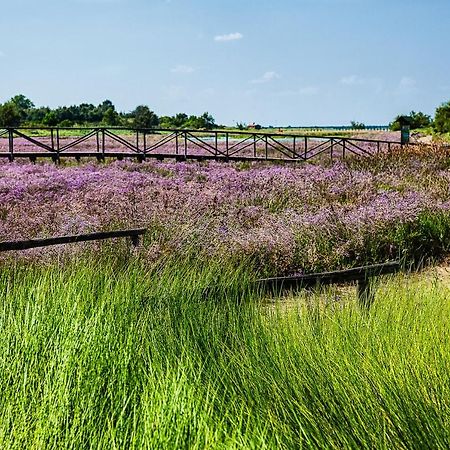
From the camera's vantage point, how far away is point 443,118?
39.7 metres

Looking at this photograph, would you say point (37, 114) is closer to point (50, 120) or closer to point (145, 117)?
point (50, 120)

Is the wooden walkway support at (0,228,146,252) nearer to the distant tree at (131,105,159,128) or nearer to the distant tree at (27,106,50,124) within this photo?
the distant tree at (131,105,159,128)

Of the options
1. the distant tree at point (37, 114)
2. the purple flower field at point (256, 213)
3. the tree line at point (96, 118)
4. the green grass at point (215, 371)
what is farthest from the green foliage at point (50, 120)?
the green grass at point (215, 371)

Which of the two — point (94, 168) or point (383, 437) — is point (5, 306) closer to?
point (383, 437)

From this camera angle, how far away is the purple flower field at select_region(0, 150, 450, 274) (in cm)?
835

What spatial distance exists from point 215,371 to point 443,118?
39.0 meters

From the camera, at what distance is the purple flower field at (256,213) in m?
8.35

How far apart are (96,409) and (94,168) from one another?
1467 centimetres

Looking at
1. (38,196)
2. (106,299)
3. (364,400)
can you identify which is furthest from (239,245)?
(364,400)

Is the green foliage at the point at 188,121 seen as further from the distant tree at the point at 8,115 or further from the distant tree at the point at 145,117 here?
the distant tree at the point at 8,115

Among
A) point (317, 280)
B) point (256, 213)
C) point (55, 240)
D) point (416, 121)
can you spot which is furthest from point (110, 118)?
point (317, 280)

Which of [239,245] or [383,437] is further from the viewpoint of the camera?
[239,245]

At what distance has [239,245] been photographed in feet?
26.8

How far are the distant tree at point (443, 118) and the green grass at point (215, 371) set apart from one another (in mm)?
36359
